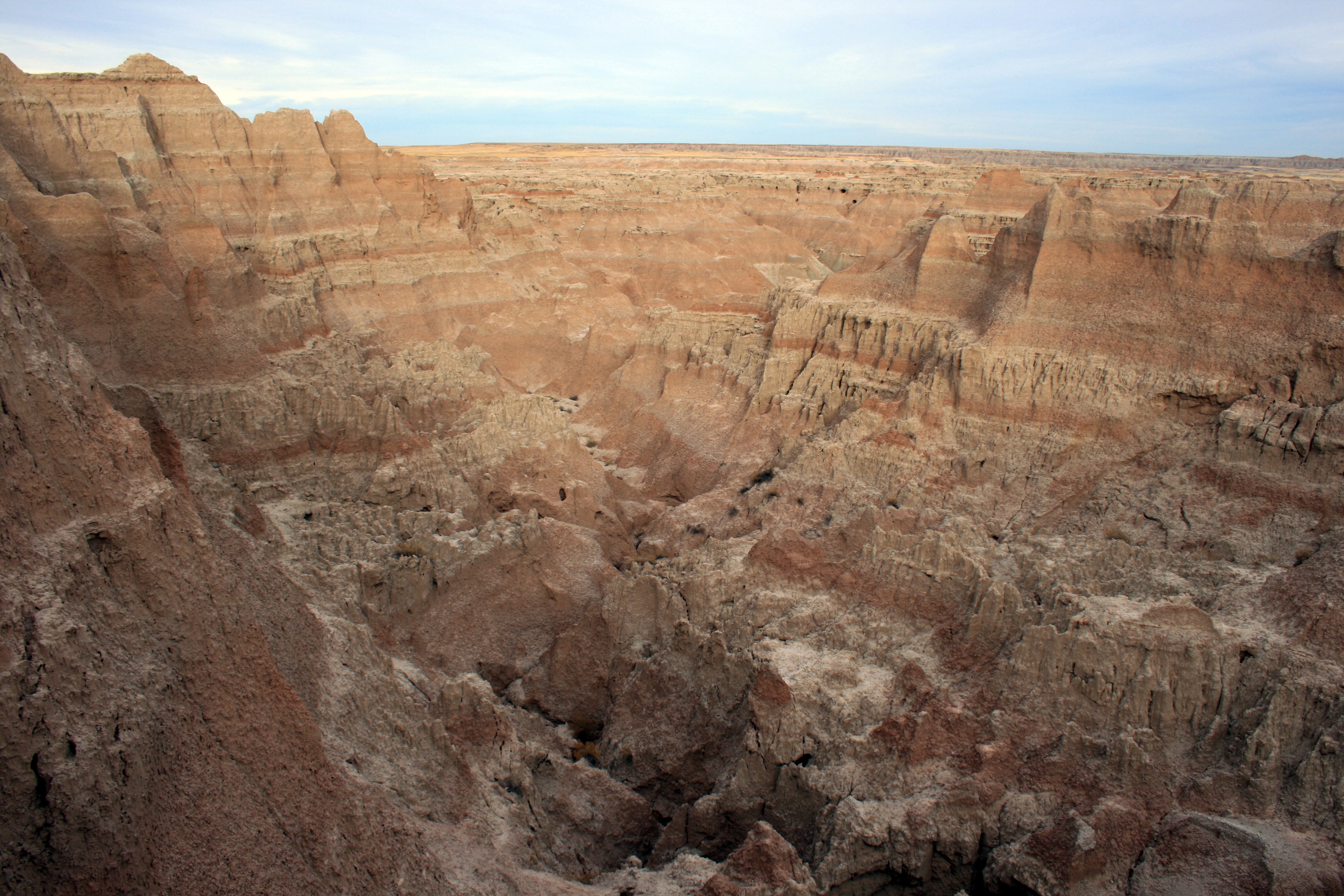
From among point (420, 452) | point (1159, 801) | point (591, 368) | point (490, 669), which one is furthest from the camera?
point (591, 368)

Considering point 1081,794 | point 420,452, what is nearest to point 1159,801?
point 1081,794

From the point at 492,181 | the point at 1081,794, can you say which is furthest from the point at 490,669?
the point at 492,181

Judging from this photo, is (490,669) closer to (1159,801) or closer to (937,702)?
(937,702)

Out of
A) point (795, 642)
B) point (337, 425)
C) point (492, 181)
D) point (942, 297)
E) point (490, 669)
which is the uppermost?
point (492, 181)

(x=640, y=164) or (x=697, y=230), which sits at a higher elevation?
(x=640, y=164)

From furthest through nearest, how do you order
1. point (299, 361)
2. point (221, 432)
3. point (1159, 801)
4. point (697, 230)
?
point (697, 230)
point (299, 361)
point (221, 432)
point (1159, 801)

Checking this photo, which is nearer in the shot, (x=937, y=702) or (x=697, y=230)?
(x=937, y=702)
